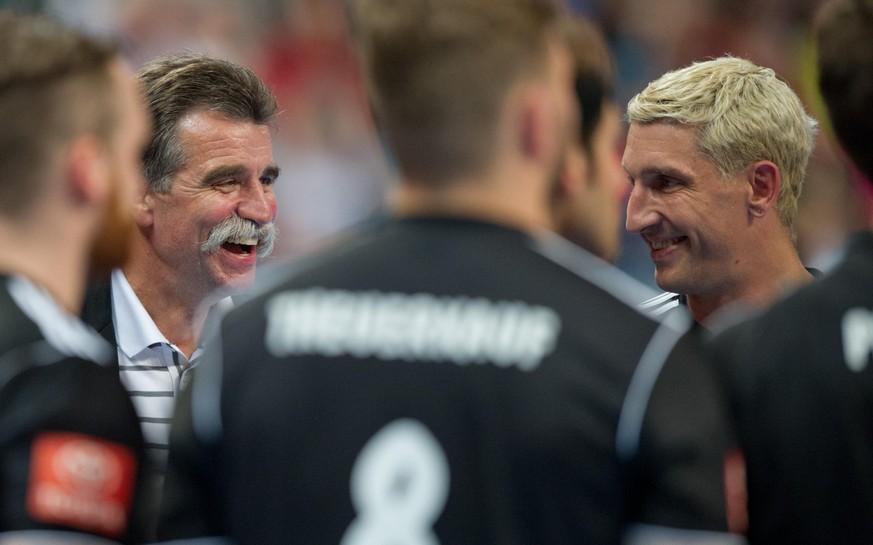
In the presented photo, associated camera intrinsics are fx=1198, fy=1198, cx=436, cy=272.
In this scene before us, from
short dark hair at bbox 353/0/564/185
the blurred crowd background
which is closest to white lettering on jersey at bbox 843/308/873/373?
short dark hair at bbox 353/0/564/185

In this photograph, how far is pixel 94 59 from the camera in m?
2.18

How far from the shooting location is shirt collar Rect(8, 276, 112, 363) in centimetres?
204

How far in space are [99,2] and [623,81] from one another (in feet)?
12.8

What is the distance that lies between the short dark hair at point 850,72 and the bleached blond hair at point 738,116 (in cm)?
160

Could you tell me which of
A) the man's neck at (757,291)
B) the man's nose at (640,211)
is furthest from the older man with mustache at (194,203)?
the man's neck at (757,291)

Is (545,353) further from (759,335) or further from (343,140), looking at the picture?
(343,140)

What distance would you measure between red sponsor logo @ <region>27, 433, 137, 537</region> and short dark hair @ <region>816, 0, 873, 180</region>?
152 centimetres

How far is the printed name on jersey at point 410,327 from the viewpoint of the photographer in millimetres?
1938

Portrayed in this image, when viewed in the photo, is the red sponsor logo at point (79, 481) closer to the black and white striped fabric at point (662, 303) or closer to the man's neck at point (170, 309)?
the man's neck at point (170, 309)

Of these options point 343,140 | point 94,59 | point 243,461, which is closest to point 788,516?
point 243,461

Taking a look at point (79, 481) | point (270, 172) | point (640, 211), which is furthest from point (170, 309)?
point (79, 481)

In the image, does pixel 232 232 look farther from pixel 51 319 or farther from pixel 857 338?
pixel 857 338

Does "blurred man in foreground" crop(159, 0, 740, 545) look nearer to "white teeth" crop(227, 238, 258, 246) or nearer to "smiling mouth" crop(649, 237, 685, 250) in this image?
"smiling mouth" crop(649, 237, 685, 250)

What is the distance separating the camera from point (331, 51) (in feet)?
29.8
